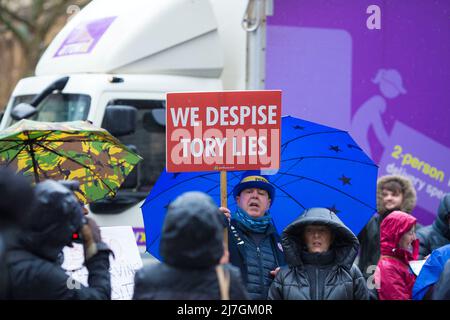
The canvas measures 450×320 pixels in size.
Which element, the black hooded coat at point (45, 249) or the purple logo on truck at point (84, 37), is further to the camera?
the purple logo on truck at point (84, 37)

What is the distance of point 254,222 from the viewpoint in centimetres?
593

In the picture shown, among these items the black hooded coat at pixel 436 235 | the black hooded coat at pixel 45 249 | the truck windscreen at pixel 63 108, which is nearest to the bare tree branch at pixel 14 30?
the truck windscreen at pixel 63 108

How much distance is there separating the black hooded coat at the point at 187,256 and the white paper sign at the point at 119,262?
1.61 metres

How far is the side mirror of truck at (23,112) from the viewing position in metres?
8.99

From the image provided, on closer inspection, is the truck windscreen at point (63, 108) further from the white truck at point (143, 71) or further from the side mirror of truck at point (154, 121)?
the side mirror of truck at point (154, 121)

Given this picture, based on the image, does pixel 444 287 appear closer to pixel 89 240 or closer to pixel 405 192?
pixel 89 240

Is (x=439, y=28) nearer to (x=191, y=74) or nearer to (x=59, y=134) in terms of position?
(x=191, y=74)

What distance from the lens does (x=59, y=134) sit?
611cm

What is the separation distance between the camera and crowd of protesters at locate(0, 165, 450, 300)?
13.0ft

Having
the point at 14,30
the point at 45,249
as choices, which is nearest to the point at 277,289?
the point at 45,249

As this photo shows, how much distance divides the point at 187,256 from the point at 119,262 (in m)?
2.19

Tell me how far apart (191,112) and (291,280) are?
1056 mm

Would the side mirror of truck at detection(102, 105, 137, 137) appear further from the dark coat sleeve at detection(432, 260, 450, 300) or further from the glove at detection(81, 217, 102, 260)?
the dark coat sleeve at detection(432, 260, 450, 300)
